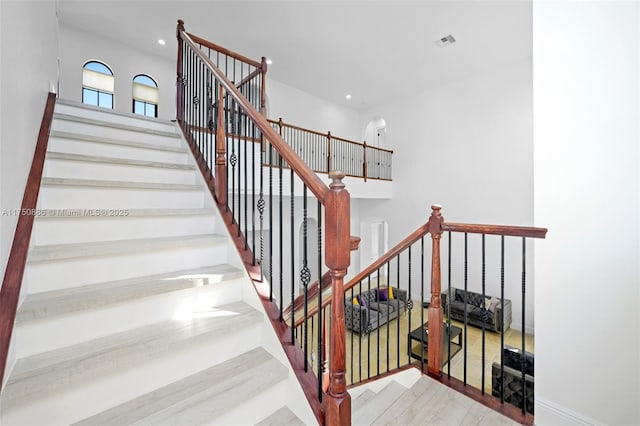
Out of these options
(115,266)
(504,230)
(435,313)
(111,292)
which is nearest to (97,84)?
(115,266)

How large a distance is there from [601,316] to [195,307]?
79.2 inches

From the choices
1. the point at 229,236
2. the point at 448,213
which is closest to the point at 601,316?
the point at 229,236

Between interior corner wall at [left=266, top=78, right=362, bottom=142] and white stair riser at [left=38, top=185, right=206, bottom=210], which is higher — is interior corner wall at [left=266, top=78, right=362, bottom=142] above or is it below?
above

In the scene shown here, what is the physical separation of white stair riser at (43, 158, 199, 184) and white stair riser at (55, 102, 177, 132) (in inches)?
31.8

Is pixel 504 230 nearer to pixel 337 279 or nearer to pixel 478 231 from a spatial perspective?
pixel 478 231

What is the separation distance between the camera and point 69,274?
133 cm

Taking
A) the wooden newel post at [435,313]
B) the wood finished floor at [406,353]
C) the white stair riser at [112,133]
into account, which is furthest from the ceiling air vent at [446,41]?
→ the white stair riser at [112,133]

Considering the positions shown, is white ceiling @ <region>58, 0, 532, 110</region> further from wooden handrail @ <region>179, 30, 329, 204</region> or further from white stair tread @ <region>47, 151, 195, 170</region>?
wooden handrail @ <region>179, 30, 329, 204</region>

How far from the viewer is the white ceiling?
4434 mm

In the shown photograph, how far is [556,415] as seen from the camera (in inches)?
60.7

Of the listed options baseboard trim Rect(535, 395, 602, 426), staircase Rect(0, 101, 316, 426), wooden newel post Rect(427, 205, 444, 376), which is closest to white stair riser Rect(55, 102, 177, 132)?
staircase Rect(0, 101, 316, 426)

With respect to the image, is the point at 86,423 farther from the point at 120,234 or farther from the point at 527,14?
the point at 527,14

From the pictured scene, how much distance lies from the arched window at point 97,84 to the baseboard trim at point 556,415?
22.7 feet

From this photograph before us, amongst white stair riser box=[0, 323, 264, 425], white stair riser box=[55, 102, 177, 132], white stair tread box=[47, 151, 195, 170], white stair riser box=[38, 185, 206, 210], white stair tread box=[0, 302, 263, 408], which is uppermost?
white stair riser box=[55, 102, 177, 132]
